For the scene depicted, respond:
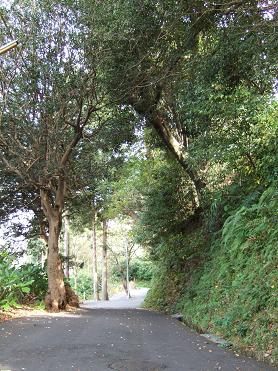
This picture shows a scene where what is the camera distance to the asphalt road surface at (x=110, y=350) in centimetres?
613

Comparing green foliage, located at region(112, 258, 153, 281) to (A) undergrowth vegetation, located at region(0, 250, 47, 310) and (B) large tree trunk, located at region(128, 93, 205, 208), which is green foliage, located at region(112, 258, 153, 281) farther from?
(B) large tree trunk, located at region(128, 93, 205, 208)

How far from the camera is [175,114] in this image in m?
17.7

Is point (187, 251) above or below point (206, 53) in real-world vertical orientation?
below

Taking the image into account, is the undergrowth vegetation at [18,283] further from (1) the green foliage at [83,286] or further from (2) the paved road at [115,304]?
(1) the green foliage at [83,286]

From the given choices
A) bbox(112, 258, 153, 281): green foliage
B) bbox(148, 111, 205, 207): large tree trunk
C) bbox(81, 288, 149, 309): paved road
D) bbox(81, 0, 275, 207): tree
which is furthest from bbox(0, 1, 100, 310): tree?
bbox(112, 258, 153, 281): green foliage

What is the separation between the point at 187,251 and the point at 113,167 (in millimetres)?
6558

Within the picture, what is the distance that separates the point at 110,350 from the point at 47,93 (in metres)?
9.30

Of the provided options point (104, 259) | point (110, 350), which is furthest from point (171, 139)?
point (104, 259)

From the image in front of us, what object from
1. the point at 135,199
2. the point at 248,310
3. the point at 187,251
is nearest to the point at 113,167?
the point at 135,199

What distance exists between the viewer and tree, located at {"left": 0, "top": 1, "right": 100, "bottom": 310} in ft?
43.7

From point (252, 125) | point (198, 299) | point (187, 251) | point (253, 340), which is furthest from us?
point (187, 251)

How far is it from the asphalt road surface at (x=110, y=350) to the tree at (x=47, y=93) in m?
6.74

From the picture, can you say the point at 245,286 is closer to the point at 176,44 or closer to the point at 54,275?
the point at 176,44

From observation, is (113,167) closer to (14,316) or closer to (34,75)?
(34,75)
